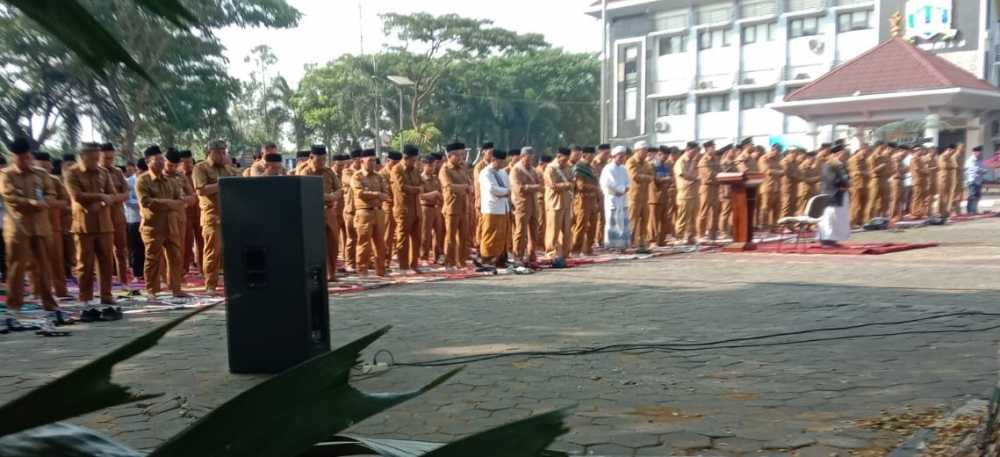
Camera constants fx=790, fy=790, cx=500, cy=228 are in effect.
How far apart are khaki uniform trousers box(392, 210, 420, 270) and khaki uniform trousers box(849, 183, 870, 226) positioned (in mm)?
9744

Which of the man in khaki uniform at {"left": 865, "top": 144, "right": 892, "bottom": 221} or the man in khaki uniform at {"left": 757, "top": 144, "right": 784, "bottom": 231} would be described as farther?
the man in khaki uniform at {"left": 865, "top": 144, "right": 892, "bottom": 221}

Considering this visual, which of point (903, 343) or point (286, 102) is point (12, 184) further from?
point (286, 102)

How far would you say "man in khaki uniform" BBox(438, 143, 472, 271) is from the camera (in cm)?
1050

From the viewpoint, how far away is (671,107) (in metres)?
35.8

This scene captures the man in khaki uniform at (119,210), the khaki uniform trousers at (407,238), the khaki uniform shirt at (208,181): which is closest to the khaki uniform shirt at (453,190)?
the khaki uniform trousers at (407,238)

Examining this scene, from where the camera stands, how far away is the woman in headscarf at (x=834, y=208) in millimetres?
11273

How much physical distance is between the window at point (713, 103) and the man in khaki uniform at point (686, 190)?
2189 centimetres

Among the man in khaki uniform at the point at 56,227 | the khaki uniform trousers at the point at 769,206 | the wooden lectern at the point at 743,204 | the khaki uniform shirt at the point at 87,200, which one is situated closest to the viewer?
the khaki uniform shirt at the point at 87,200

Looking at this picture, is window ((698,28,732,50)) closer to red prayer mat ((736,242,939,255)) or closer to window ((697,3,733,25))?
window ((697,3,733,25))

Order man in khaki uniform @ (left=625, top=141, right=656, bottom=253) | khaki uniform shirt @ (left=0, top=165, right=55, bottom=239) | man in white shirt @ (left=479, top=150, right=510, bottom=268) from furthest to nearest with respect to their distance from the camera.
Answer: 1. man in khaki uniform @ (left=625, top=141, right=656, bottom=253)
2. man in white shirt @ (left=479, top=150, right=510, bottom=268)
3. khaki uniform shirt @ (left=0, top=165, right=55, bottom=239)

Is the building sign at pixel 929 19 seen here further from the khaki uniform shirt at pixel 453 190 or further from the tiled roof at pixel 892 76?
the khaki uniform shirt at pixel 453 190

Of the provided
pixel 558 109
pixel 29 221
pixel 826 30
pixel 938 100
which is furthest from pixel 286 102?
pixel 29 221

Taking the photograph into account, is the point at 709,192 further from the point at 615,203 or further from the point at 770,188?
the point at 615,203

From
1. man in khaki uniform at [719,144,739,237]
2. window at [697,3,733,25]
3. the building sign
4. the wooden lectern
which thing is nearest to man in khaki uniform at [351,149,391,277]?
the wooden lectern
